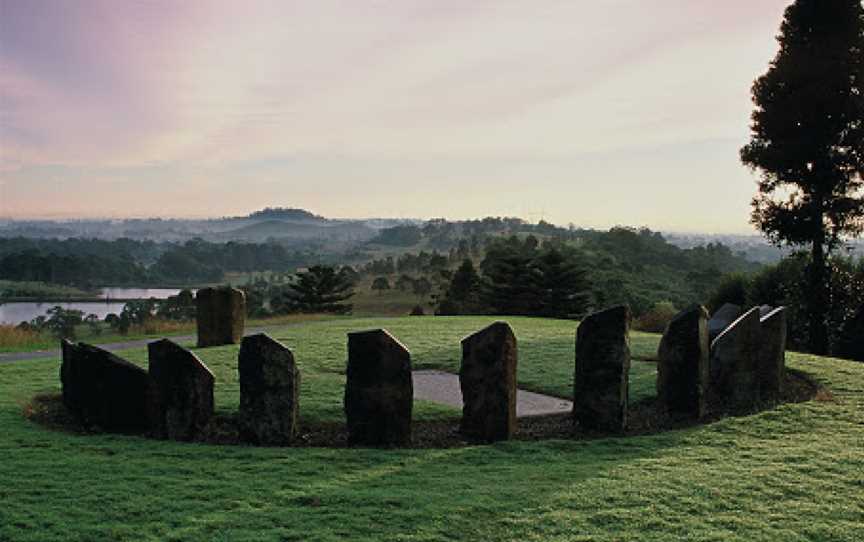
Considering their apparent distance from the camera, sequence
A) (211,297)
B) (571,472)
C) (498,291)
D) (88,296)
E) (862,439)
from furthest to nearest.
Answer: (88,296), (498,291), (211,297), (862,439), (571,472)

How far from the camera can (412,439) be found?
9.12m

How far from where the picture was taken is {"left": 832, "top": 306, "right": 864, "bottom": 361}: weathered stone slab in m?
18.7

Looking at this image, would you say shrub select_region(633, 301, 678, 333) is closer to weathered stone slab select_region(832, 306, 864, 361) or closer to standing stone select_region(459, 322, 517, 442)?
weathered stone slab select_region(832, 306, 864, 361)

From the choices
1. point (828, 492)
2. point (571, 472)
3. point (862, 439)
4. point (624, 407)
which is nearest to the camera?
point (828, 492)

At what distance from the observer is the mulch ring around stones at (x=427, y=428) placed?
9031 millimetres

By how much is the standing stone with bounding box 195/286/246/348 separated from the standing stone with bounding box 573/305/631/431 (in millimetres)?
10890

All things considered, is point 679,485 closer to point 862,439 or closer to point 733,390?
point 862,439

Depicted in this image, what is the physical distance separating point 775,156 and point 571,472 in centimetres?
2070

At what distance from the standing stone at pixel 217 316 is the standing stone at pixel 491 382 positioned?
405 inches

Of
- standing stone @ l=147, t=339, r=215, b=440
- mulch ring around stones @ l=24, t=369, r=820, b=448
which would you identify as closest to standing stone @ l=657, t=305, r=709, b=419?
mulch ring around stones @ l=24, t=369, r=820, b=448

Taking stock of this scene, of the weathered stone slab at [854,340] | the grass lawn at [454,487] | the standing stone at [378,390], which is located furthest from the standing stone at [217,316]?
the weathered stone slab at [854,340]

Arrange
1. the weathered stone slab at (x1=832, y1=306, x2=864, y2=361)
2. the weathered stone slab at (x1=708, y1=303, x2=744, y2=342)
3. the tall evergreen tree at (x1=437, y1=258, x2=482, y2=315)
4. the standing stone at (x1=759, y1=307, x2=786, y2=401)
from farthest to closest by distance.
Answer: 1. the tall evergreen tree at (x1=437, y1=258, x2=482, y2=315)
2. the weathered stone slab at (x1=832, y1=306, x2=864, y2=361)
3. the weathered stone slab at (x1=708, y1=303, x2=744, y2=342)
4. the standing stone at (x1=759, y1=307, x2=786, y2=401)

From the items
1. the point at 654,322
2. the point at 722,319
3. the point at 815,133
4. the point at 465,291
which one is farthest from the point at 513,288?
the point at 722,319

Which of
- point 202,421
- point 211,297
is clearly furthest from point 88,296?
point 202,421
